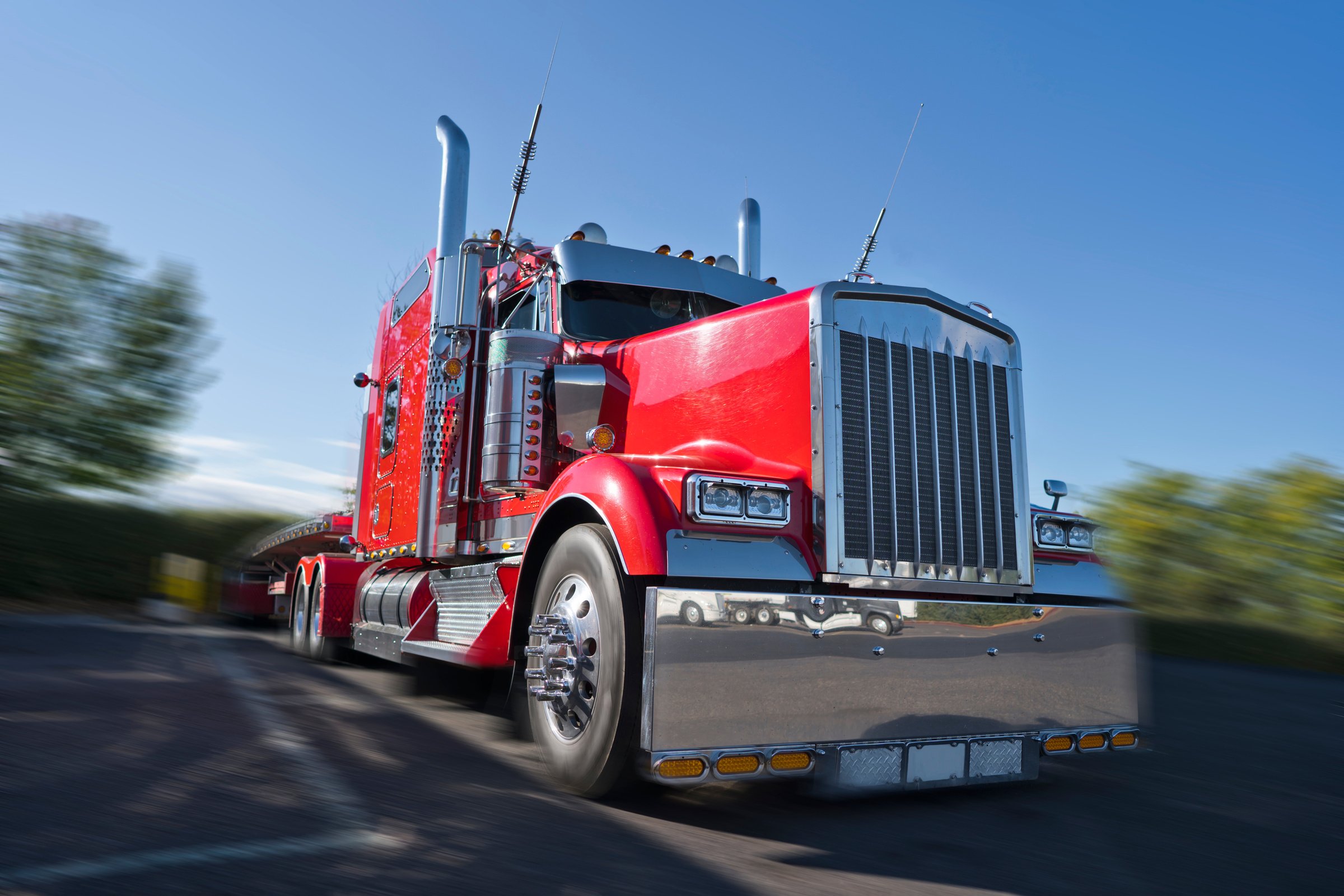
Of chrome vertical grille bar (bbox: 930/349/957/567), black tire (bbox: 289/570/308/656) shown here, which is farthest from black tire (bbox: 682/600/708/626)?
black tire (bbox: 289/570/308/656)

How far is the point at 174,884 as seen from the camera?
8.92ft

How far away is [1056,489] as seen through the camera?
17.9 feet

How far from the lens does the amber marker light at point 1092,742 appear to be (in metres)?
4.38

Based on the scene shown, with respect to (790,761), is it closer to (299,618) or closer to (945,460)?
(945,460)

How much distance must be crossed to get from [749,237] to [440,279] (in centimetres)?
347

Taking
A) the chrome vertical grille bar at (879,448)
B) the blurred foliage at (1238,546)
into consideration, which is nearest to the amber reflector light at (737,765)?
the chrome vertical grille bar at (879,448)

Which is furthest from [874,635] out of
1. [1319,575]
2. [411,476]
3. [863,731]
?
[1319,575]

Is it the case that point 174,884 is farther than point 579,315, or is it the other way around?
point 579,315

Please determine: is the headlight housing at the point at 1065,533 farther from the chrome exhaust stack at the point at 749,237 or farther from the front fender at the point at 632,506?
the chrome exhaust stack at the point at 749,237

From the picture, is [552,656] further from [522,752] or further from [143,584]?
[143,584]

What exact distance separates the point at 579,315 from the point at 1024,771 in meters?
3.66

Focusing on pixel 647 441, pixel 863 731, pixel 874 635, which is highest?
pixel 647 441

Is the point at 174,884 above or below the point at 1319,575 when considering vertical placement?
below

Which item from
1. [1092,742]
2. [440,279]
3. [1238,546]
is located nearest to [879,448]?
[1092,742]
